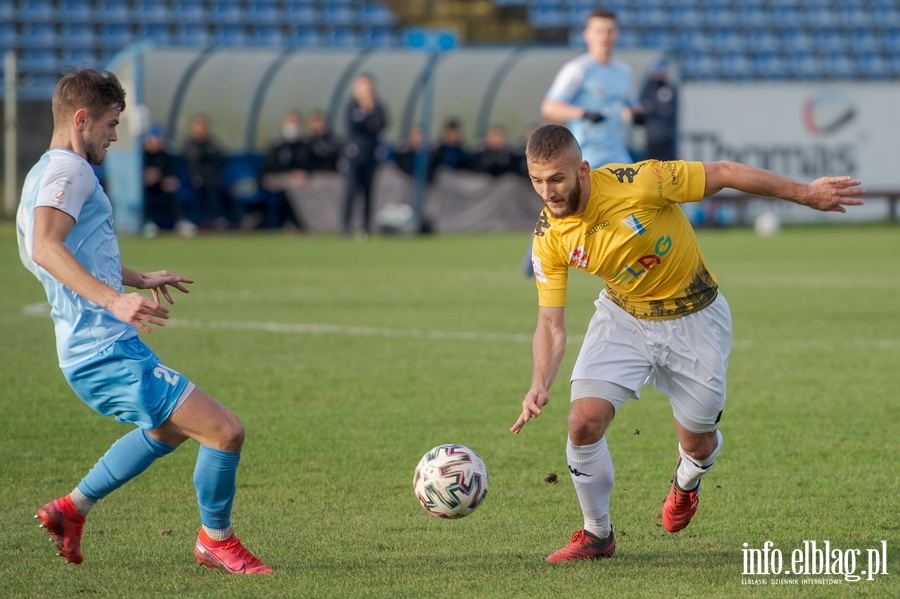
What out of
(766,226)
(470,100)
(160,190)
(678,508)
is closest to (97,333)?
(678,508)

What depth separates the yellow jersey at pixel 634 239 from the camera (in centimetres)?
462

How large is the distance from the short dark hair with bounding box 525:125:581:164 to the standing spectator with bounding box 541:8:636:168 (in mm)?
6359

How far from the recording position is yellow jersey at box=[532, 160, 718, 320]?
15.2ft

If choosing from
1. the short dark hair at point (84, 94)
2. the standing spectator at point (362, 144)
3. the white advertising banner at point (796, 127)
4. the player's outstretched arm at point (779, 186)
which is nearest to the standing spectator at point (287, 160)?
the standing spectator at point (362, 144)

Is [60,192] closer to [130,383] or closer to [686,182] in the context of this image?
[130,383]

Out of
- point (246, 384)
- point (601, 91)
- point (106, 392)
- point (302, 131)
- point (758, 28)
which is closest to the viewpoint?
point (106, 392)

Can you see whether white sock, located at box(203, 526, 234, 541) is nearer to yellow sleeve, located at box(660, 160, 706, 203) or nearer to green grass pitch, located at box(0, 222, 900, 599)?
green grass pitch, located at box(0, 222, 900, 599)

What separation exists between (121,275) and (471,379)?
3.86 meters

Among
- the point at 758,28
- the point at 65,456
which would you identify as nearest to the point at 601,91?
the point at 65,456

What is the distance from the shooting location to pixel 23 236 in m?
4.25

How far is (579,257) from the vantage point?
4.65 meters

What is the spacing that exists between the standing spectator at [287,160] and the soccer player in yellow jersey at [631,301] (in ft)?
59.8

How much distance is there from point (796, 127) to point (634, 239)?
19949 millimetres

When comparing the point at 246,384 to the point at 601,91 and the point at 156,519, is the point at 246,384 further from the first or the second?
the point at 601,91
